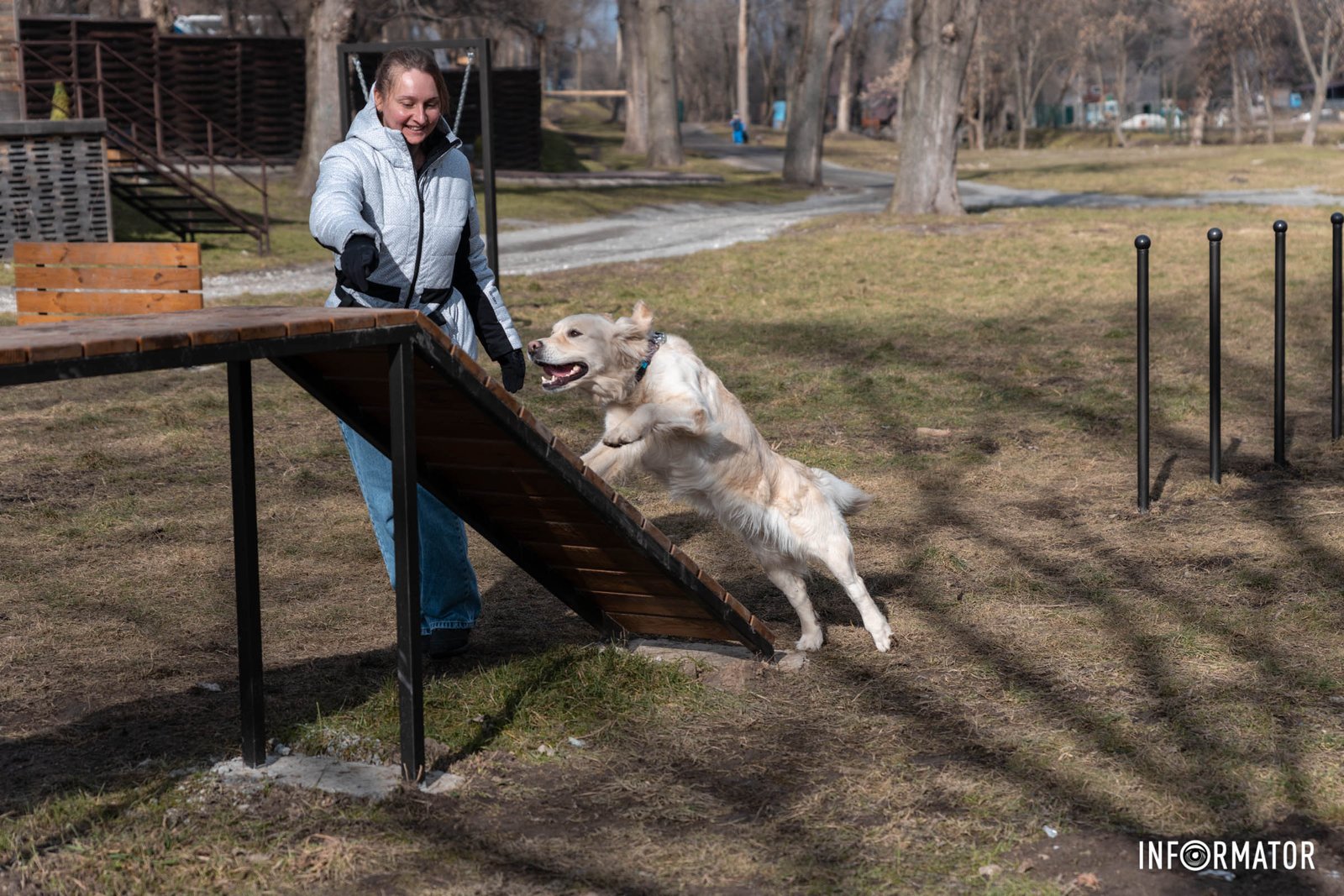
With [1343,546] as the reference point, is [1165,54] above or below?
above

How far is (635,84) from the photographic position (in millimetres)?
50188

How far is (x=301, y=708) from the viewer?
181 inches

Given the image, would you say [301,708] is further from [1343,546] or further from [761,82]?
[761,82]

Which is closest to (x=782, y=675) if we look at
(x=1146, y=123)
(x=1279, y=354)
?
(x=1279, y=354)

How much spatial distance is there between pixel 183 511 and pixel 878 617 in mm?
3861

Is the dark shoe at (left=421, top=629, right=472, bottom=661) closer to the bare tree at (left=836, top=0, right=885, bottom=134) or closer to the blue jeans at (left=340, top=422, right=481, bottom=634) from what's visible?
the blue jeans at (left=340, top=422, right=481, bottom=634)

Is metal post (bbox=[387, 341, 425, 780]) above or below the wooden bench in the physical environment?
below

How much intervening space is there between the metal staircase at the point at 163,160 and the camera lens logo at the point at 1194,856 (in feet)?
60.0

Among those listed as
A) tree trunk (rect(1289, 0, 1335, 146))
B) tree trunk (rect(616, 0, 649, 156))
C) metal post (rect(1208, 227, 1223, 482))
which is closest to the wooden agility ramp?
metal post (rect(1208, 227, 1223, 482))

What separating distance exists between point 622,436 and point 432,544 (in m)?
0.77

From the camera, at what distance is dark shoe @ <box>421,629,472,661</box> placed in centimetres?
498

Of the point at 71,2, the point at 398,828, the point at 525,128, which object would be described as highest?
the point at 71,2

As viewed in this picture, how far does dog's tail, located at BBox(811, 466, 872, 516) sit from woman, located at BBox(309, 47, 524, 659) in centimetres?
121

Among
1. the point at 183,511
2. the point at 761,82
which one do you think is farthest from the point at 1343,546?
the point at 761,82
